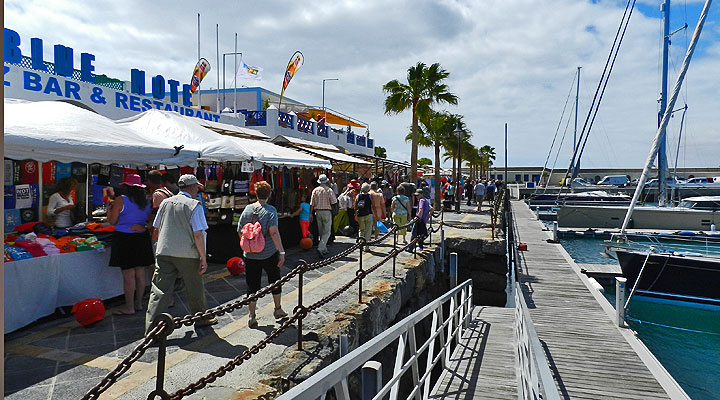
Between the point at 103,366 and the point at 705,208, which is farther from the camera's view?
the point at 705,208

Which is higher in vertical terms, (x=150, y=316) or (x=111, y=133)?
(x=111, y=133)

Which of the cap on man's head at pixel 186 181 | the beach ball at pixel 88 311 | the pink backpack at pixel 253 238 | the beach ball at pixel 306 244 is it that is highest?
the cap on man's head at pixel 186 181

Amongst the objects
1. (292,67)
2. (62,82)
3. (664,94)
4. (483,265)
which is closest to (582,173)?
(664,94)

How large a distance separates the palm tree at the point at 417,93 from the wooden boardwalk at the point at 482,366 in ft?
46.7

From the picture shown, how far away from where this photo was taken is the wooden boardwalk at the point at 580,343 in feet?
19.7

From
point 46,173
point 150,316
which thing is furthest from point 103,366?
point 46,173

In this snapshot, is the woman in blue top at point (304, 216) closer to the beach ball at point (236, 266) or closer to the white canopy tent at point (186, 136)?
the white canopy tent at point (186, 136)

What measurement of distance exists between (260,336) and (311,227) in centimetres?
595

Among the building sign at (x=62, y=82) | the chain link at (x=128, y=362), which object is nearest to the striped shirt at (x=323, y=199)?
the chain link at (x=128, y=362)

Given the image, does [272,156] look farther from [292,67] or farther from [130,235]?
[292,67]

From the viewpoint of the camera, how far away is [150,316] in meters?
4.71

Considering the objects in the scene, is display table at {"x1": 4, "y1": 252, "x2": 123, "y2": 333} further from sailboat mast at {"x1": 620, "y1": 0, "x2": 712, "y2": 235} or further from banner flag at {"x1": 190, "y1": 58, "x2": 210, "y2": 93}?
banner flag at {"x1": 190, "y1": 58, "x2": 210, "y2": 93}

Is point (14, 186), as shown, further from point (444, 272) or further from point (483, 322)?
point (444, 272)

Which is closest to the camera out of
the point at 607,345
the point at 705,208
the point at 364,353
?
the point at 364,353
